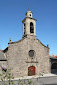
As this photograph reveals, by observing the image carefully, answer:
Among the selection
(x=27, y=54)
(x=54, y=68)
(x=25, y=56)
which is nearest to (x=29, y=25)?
(x=27, y=54)

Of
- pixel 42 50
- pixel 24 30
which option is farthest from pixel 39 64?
pixel 24 30

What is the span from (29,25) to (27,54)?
23.9ft

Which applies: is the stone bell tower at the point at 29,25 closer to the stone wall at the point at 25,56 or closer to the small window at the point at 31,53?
the stone wall at the point at 25,56

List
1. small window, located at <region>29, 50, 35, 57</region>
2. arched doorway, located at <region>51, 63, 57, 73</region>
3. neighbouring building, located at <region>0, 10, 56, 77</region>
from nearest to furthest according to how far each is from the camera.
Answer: neighbouring building, located at <region>0, 10, 56, 77</region>
small window, located at <region>29, 50, 35, 57</region>
arched doorway, located at <region>51, 63, 57, 73</region>

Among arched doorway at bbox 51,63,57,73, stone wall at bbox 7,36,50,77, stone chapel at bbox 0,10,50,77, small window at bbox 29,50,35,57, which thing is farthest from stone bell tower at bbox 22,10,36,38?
arched doorway at bbox 51,63,57,73

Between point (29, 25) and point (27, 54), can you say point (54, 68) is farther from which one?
point (29, 25)

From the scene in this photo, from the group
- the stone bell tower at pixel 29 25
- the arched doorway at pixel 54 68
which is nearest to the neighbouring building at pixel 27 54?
the stone bell tower at pixel 29 25

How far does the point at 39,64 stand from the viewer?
22344 mm

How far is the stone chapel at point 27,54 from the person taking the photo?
1966 centimetres

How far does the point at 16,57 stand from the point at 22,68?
9.51 feet

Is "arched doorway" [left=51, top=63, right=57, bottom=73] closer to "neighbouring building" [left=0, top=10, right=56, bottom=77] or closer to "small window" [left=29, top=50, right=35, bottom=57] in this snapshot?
"neighbouring building" [left=0, top=10, right=56, bottom=77]

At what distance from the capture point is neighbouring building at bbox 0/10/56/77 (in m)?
19.6

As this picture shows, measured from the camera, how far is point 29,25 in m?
22.2

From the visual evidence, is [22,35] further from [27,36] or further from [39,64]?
[39,64]
